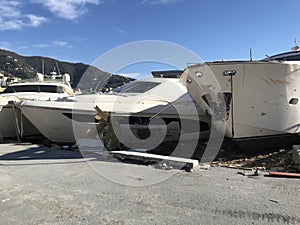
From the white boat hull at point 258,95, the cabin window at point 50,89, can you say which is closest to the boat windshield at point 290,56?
the white boat hull at point 258,95

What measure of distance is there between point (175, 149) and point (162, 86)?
6.28 feet

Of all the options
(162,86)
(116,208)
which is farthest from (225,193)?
(162,86)

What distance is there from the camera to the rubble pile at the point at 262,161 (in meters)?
5.83

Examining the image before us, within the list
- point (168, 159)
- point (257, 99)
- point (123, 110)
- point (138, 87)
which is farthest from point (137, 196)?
point (138, 87)

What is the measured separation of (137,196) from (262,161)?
10.5 ft

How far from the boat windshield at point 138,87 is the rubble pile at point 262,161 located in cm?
280

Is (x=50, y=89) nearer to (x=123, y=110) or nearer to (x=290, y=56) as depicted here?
(x=123, y=110)

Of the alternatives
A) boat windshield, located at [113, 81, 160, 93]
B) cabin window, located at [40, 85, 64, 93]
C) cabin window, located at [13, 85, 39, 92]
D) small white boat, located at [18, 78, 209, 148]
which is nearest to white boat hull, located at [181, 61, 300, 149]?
small white boat, located at [18, 78, 209, 148]

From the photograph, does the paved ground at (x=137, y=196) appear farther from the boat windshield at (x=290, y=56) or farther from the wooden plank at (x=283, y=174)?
the boat windshield at (x=290, y=56)

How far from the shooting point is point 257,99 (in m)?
6.64

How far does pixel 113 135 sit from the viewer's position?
25.4 feet

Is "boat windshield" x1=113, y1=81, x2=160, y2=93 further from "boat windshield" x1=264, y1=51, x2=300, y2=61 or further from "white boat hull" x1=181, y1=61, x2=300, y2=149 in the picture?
"boat windshield" x1=264, y1=51, x2=300, y2=61

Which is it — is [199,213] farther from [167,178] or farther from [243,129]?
[243,129]

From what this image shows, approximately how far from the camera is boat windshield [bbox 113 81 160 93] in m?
8.86
